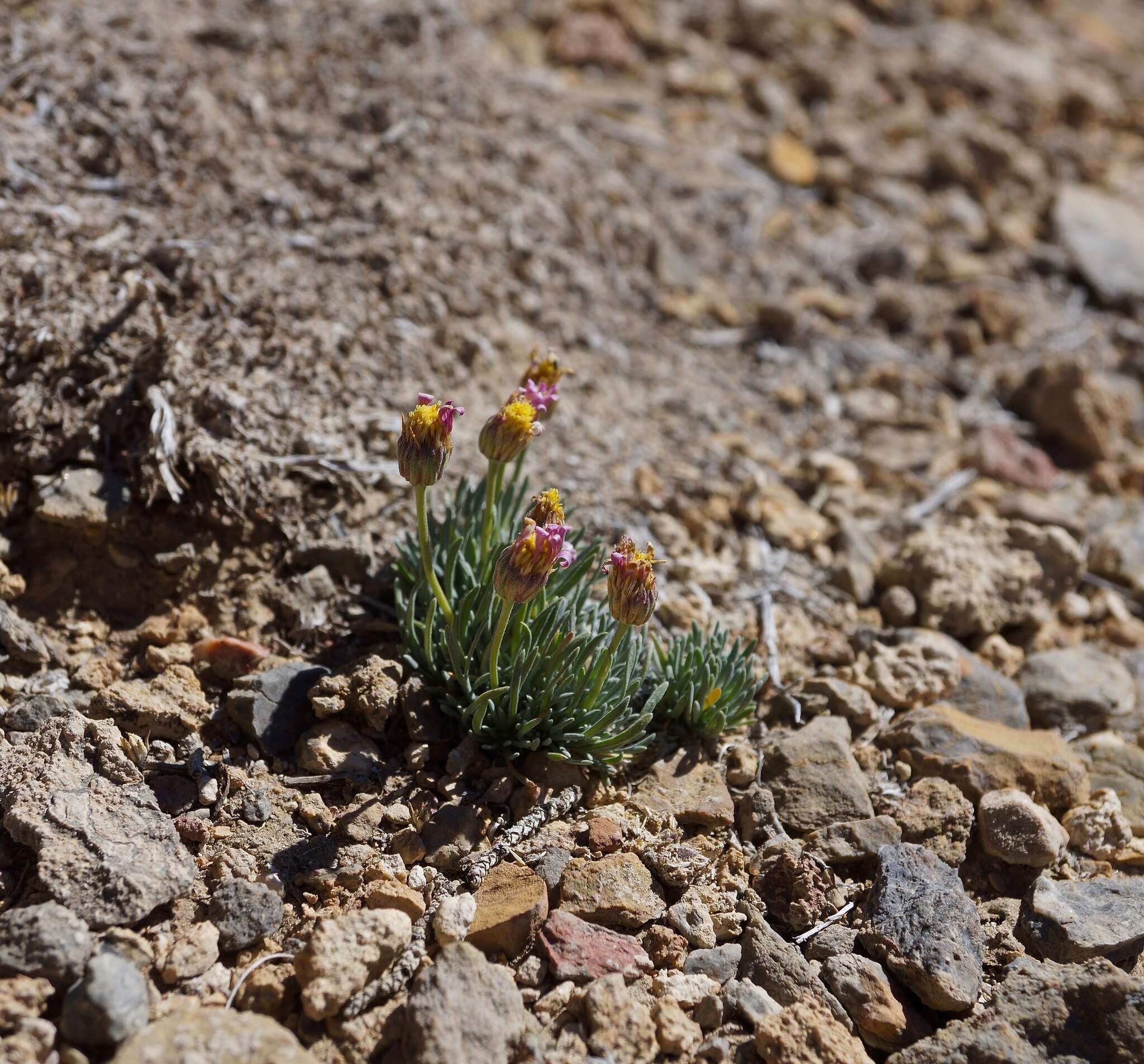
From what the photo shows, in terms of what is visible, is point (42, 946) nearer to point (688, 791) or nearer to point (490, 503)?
point (490, 503)

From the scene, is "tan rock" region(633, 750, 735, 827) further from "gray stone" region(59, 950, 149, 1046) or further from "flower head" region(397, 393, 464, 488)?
"gray stone" region(59, 950, 149, 1046)

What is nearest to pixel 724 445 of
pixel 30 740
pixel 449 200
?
pixel 449 200

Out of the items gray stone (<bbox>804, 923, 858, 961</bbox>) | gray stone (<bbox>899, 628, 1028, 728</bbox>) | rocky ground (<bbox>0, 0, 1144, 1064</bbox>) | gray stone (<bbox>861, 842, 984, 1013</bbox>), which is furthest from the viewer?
gray stone (<bbox>899, 628, 1028, 728</bbox>)

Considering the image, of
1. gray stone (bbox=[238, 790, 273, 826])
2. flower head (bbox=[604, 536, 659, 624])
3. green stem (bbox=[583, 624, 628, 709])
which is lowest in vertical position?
gray stone (bbox=[238, 790, 273, 826])

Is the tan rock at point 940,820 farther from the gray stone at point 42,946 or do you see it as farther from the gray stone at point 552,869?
the gray stone at point 42,946

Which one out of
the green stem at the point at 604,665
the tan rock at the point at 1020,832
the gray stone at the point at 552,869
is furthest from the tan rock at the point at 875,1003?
the green stem at the point at 604,665

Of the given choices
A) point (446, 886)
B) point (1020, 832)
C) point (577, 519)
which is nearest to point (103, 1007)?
point (446, 886)

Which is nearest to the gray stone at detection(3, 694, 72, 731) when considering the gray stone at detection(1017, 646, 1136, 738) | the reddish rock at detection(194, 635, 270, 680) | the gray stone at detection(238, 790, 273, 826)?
the reddish rock at detection(194, 635, 270, 680)
